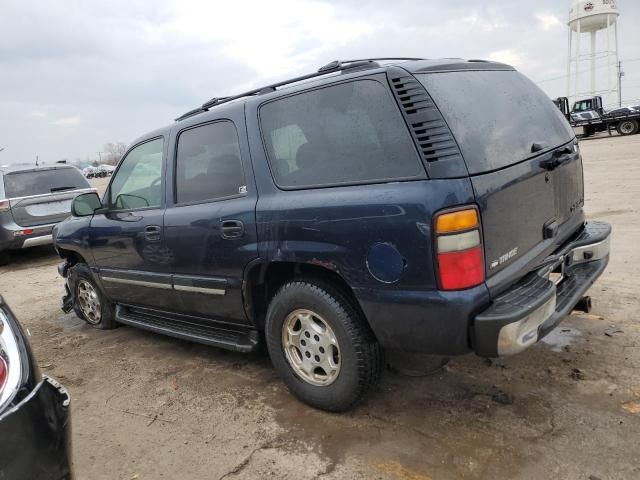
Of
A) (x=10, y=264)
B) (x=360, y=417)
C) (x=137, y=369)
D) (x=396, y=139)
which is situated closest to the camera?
(x=396, y=139)

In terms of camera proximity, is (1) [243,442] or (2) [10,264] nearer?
(1) [243,442]

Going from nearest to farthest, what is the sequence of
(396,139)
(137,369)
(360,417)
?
(396,139) → (360,417) → (137,369)

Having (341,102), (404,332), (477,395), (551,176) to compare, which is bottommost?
(477,395)

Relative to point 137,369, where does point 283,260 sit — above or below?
above

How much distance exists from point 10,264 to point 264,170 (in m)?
8.18

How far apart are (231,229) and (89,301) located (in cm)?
261

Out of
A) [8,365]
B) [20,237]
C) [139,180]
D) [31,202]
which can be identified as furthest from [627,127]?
[8,365]

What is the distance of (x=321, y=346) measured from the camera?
9.59 ft

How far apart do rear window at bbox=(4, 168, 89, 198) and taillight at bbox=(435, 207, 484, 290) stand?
27.4 feet

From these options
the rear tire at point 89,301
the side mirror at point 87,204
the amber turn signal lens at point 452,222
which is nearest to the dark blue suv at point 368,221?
the amber turn signal lens at point 452,222

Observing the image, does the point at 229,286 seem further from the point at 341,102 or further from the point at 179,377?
the point at 341,102

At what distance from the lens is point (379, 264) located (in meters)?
2.51

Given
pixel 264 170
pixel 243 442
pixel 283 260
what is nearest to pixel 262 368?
pixel 243 442

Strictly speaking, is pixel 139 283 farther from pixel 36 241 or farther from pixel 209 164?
pixel 36 241
